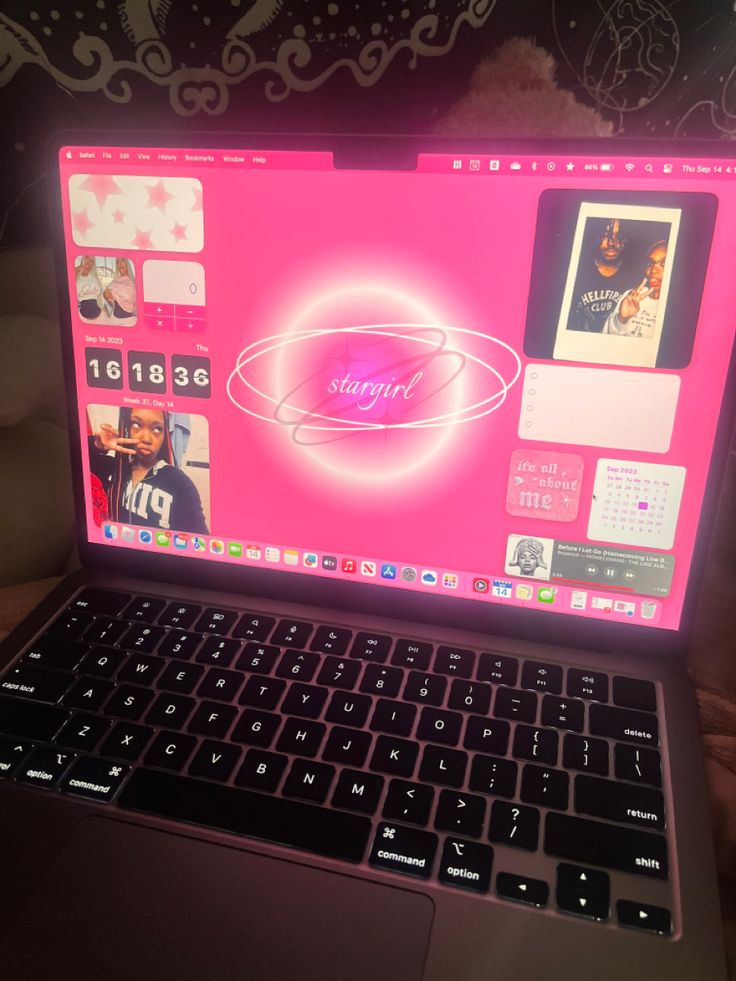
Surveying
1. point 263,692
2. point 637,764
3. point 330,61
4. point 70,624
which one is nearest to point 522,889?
point 637,764

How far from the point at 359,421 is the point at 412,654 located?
216 mm

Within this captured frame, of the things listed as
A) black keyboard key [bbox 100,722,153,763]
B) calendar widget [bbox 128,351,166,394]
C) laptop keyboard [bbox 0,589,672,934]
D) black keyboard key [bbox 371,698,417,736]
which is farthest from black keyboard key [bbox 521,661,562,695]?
calendar widget [bbox 128,351,166,394]

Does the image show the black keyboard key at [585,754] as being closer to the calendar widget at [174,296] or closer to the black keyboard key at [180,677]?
the black keyboard key at [180,677]

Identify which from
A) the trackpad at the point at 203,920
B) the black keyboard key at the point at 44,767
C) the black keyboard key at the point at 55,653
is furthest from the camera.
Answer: the black keyboard key at the point at 55,653

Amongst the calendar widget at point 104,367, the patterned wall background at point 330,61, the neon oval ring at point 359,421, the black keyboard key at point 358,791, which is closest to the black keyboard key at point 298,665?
the black keyboard key at point 358,791

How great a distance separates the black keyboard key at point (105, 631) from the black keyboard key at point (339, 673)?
0.20 m

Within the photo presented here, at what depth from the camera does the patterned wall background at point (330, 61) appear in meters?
0.65

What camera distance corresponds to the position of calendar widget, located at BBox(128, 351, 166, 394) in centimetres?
65

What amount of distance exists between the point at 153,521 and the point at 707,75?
2.27ft

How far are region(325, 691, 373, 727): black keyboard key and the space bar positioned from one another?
0.25 feet

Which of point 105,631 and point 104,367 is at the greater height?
point 104,367

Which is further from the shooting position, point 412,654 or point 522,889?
point 412,654

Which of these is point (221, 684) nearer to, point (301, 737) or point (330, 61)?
point (301, 737)

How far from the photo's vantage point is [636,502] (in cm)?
59
